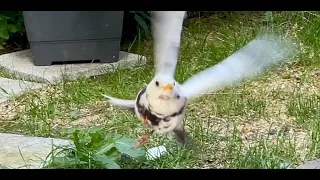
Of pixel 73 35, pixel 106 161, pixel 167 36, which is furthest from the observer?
pixel 73 35

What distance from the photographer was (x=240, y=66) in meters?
0.52

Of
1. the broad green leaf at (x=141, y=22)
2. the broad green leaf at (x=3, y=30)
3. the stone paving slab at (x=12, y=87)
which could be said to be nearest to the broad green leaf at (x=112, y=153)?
the stone paving slab at (x=12, y=87)

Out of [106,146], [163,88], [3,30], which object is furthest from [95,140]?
[3,30]

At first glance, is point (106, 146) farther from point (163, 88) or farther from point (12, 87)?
point (12, 87)

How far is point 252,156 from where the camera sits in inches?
41.9

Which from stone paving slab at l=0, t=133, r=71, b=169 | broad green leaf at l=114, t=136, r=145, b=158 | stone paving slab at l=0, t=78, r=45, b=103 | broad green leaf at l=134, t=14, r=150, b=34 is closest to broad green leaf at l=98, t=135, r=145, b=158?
broad green leaf at l=114, t=136, r=145, b=158

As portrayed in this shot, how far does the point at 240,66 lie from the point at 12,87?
122 cm

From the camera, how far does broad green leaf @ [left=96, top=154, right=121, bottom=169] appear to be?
38.0 inches

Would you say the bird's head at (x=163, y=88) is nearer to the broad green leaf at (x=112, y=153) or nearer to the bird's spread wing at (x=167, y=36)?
the bird's spread wing at (x=167, y=36)

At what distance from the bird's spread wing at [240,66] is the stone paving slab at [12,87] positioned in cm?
112

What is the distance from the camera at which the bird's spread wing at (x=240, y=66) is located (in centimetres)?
52

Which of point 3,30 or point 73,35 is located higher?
point 73,35
